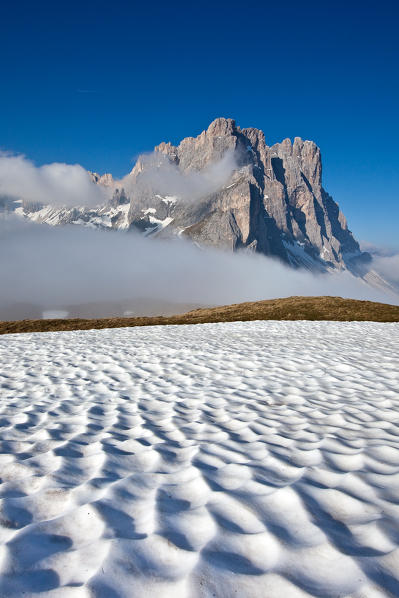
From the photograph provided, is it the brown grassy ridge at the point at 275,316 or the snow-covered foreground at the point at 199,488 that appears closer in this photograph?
the snow-covered foreground at the point at 199,488

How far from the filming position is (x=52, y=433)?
19.3ft

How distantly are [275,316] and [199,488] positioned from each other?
31.7 m

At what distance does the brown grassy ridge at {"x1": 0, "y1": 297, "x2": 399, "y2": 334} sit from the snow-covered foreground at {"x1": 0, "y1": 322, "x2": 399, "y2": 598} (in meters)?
24.4

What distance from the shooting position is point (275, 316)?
34.8 metres

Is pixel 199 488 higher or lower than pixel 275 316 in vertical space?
lower

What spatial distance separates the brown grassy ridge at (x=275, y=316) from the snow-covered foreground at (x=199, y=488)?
24.4 m

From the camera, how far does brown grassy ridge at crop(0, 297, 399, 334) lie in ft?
107

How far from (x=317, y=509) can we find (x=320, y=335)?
17589 mm

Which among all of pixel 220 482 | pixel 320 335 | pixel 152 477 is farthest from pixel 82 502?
pixel 320 335

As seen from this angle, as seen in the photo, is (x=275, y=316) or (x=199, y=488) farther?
(x=275, y=316)

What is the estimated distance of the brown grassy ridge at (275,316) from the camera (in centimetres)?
3256

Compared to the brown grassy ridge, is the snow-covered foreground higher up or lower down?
lower down

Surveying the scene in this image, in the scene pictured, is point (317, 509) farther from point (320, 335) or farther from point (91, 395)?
point (320, 335)

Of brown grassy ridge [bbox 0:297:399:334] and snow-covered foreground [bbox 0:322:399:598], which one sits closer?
snow-covered foreground [bbox 0:322:399:598]
